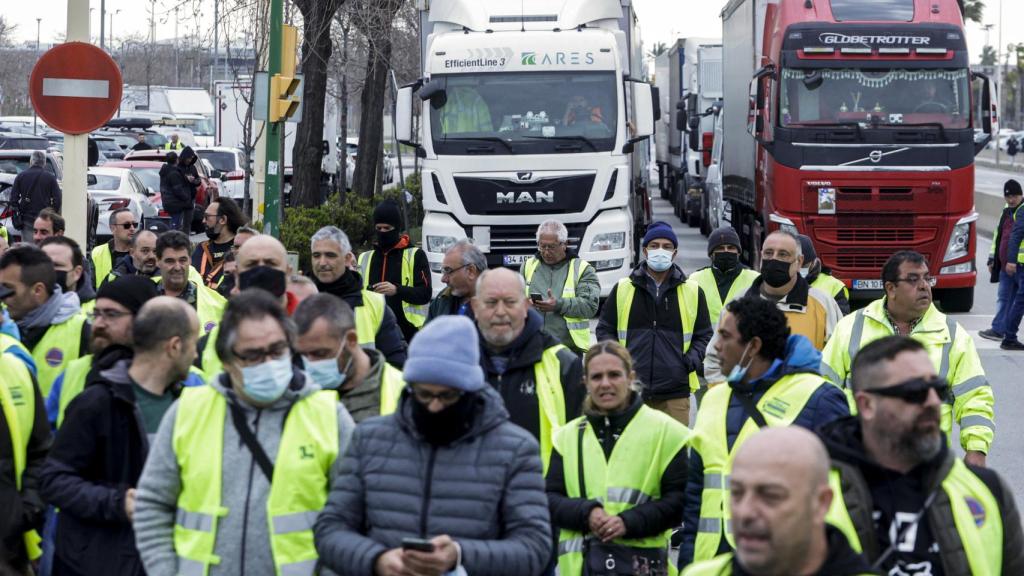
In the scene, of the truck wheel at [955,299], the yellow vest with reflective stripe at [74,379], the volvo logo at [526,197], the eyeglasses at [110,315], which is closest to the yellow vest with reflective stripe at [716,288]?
the eyeglasses at [110,315]

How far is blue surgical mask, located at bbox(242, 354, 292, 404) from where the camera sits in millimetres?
4656

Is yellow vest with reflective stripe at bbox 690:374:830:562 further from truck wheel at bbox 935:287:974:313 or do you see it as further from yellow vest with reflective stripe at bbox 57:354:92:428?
truck wheel at bbox 935:287:974:313

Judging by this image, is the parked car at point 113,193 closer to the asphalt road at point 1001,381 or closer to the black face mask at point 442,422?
the asphalt road at point 1001,381

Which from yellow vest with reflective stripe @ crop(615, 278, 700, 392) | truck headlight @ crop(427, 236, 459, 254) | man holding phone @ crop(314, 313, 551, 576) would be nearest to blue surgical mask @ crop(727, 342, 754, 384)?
man holding phone @ crop(314, 313, 551, 576)

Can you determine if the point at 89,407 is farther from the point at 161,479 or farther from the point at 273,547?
the point at 273,547

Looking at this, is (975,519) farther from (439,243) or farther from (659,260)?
(439,243)

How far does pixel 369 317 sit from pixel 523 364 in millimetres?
1943

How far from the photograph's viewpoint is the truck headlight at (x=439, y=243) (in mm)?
17391

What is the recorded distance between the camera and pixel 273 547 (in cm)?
464

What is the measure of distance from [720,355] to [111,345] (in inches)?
86.2

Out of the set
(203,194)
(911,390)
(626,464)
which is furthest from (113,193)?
(911,390)

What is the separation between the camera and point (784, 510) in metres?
3.28

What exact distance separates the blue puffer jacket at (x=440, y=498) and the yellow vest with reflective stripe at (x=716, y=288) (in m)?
4.88

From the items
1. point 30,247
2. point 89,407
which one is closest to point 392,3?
point 30,247
